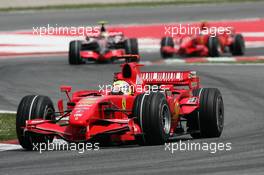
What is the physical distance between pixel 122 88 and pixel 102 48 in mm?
15354

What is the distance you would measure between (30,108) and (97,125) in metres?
1.06

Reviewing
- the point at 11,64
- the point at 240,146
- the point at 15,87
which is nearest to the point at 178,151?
the point at 240,146

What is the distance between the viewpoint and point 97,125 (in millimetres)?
14258

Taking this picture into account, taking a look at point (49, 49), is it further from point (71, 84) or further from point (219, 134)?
point (219, 134)

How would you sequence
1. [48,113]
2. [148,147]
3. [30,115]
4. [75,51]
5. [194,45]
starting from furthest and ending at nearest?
[194,45]
[75,51]
[48,113]
[30,115]
[148,147]

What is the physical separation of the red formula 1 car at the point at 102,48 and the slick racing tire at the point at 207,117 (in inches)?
564

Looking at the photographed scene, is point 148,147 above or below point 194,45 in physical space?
below

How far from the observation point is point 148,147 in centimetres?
1392

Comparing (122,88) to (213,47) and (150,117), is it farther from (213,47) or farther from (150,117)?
(213,47)

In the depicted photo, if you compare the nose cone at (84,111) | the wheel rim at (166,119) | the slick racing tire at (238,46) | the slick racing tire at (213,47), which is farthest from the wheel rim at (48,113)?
the slick racing tire at (238,46)

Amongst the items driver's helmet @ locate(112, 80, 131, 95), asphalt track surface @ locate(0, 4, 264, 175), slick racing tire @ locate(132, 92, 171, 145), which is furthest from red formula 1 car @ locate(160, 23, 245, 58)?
slick racing tire @ locate(132, 92, 171, 145)

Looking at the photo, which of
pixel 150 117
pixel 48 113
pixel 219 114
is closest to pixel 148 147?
pixel 150 117

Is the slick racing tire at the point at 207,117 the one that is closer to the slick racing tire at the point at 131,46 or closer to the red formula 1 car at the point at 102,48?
the red formula 1 car at the point at 102,48

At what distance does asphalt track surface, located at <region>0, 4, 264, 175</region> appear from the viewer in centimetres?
1162
